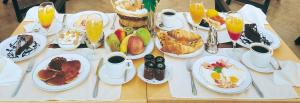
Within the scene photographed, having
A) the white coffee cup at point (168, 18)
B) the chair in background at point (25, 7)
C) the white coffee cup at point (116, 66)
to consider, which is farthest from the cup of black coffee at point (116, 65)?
the chair in background at point (25, 7)

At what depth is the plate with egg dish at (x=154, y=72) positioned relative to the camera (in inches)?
40.3

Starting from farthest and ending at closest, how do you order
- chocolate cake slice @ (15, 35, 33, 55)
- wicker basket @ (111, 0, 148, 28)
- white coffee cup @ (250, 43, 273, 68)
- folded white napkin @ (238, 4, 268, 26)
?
folded white napkin @ (238, 4, 268, 26)
wicker basket @ (111, 0, 148, 28)
chocolate cake slice @ (15, 35, 33, 55)
white coffee cup @ (250, 43, 273, 68)

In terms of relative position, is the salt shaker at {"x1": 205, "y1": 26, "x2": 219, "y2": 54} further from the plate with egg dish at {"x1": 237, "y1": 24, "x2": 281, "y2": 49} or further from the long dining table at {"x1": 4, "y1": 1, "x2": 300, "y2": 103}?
the long dining table at {"x1": 4, "y1": 1, "x2": 300, "y2": 103}

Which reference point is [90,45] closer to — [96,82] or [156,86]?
[96,82]

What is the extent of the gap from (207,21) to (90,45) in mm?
632

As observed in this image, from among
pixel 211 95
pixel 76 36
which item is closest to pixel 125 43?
pixel 76 36

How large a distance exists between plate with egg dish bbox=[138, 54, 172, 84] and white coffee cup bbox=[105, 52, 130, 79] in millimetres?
79

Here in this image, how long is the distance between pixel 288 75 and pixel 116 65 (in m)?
0.68

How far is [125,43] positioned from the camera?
1173 millimetres

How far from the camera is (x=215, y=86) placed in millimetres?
1022

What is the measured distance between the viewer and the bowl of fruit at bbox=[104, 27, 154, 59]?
1179 mm

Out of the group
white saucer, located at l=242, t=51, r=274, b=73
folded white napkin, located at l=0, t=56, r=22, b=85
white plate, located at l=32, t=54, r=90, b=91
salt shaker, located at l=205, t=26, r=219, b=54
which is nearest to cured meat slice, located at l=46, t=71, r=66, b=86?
white plate, located at l=32, t=54, r=90, b=91

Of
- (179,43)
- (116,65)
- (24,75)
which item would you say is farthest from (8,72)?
(179,43)

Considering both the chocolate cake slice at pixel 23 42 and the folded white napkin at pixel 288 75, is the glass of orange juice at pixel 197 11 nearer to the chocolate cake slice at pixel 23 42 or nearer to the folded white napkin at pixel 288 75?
the folded white napkin at pixel 288 75
